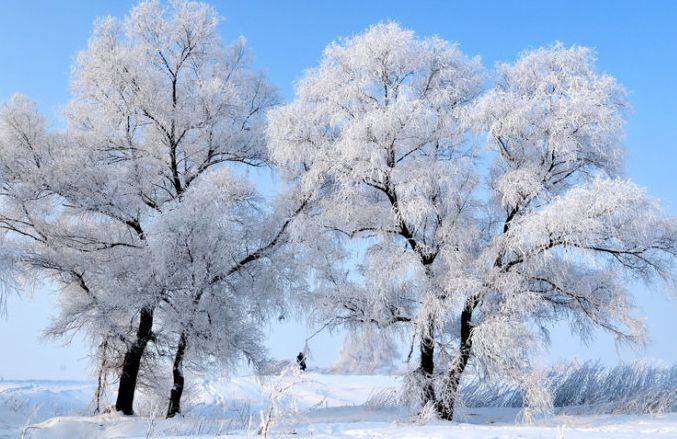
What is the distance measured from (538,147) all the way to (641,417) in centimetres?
550

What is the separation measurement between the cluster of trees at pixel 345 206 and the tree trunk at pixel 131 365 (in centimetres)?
5

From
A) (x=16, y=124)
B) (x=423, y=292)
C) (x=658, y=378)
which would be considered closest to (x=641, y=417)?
(x=658, y=378)

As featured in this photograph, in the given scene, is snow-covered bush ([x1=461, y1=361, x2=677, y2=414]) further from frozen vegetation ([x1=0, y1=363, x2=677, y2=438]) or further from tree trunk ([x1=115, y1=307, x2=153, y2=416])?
tree trunk ([x1=115, y1=307, x2=153, y2=416])

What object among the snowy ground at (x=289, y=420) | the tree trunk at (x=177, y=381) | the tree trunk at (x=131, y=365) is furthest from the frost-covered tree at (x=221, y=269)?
the snowy ground at (x=289, y=420)

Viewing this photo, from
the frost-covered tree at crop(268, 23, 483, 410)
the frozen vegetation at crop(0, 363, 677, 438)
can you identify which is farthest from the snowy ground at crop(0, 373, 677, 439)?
the frost-covered tree at crop(268, 23, 483, 410)

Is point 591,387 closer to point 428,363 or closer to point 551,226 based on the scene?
point 428,363

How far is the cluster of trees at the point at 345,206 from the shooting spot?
37.4 ft

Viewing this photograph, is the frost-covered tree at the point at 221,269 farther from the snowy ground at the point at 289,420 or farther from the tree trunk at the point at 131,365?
the snowy ground at the point at 289,420

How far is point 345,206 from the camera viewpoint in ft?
39.8

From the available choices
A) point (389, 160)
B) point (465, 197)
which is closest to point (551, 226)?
point (465, 197)

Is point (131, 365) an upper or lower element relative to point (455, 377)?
upper

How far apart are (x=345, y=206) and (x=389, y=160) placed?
1.28 meters

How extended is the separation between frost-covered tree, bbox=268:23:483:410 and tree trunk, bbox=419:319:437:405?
27 millimetres

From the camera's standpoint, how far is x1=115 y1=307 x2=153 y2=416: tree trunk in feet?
45.5
